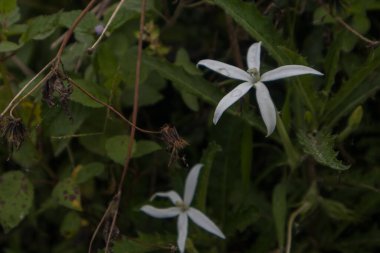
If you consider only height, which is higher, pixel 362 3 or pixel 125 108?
pixel 362 3

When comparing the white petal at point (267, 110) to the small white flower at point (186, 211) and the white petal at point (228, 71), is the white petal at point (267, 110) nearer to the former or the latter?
the white petal at point (228, 71)

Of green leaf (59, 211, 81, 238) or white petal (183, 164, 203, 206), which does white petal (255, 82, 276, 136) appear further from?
green leaf (59, 211, 81, 238)

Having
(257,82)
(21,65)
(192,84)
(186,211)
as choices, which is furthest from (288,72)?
(21,65)

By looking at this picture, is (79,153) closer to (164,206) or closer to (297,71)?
(164,206)

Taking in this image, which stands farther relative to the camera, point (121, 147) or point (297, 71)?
point (121, 147)

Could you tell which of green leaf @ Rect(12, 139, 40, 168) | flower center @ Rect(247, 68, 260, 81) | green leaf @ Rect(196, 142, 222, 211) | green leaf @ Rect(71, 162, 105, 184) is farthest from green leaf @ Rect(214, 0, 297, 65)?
green leaf @ Rect(12, 139, 40, 168)

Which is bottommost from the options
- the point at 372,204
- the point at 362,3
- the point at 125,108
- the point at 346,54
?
the point at 372,204

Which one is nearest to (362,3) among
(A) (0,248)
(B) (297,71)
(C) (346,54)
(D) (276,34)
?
(C) (346,54)
